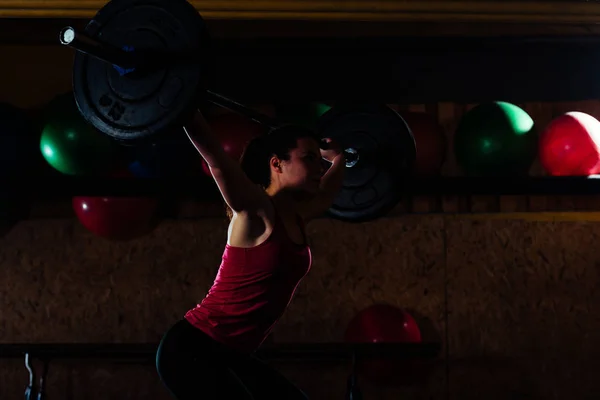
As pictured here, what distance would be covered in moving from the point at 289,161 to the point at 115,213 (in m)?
1.69

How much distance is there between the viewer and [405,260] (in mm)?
3713

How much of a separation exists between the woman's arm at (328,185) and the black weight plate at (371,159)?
31cm

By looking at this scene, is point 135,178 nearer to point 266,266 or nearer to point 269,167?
point 269,167

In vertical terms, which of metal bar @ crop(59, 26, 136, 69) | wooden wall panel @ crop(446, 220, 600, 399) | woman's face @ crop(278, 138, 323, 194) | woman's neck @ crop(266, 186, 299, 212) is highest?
metal bar @ crop(59, 26, 136, 69)

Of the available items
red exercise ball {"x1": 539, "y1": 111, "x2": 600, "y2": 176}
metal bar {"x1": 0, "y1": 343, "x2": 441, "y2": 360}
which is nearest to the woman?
metal bar {"x1": 0, "y1": 343, "x2": 441, "y2": 360}

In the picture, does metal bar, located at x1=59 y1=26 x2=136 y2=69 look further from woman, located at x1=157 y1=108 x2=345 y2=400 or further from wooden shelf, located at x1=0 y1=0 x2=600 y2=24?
wooden shelf, located at x1=0 y1=0 x2=600 y2=24

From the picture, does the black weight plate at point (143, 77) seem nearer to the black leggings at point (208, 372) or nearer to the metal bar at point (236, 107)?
the metal bar at point (236, 107)

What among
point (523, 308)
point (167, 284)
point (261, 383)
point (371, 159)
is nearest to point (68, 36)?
point (261, 383)

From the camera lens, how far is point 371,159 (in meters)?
2.65

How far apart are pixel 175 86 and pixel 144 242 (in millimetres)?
2206

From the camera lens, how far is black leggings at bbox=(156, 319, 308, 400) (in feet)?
5.32

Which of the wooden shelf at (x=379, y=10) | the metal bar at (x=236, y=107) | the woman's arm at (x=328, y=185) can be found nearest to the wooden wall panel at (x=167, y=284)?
the wooden shelf at (x=379, y=10)

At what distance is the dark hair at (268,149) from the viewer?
6.01 feet

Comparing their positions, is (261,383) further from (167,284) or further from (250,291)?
(167,284)
